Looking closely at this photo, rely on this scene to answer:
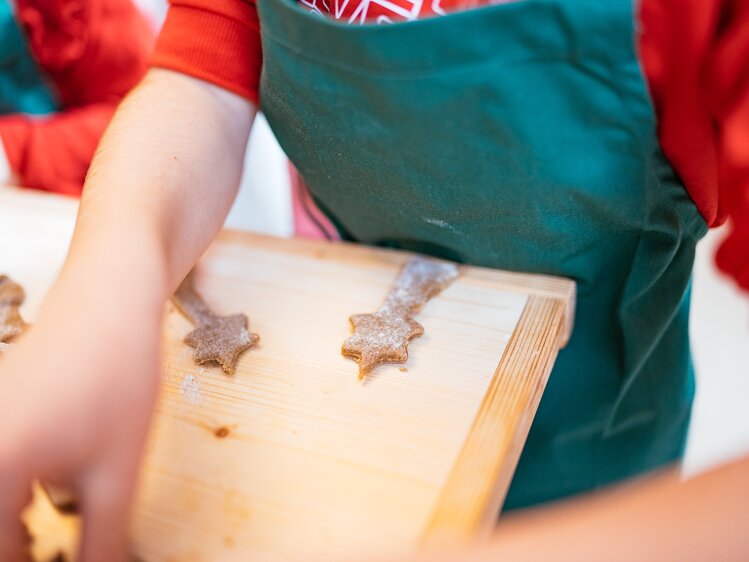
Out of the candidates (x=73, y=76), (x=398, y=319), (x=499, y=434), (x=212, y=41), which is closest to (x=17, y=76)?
(x=73, y=76)

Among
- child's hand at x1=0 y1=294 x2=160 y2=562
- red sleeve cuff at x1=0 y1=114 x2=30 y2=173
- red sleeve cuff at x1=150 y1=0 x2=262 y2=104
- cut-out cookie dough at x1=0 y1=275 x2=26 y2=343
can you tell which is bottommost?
red sleeve cuff at x1=0 y1=114 x2=30 y2=173

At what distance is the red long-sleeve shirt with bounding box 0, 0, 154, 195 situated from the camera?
102 centimetres

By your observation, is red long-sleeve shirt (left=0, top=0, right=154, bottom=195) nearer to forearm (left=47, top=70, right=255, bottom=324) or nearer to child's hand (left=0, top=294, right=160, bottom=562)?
forearm (left=47, top=70, right=255, bottom=324)

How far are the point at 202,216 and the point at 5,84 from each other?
0.76 m

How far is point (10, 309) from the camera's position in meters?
0.62

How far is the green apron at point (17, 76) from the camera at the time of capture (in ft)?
3.43

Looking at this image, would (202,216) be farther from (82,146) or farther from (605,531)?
(82,146)

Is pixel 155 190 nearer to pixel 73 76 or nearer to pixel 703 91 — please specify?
pixel 703 91

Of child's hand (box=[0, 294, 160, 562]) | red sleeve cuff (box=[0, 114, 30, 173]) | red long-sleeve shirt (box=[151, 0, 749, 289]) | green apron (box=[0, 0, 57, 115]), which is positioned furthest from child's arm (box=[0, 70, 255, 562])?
green apron (box=[0, 0, 57, 115])

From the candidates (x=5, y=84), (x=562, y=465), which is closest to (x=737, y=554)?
(x=562, y=465)

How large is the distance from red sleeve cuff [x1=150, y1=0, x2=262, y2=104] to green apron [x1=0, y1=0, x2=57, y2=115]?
0.57 metres

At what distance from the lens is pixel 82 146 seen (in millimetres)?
1068

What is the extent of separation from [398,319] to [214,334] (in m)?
0.17

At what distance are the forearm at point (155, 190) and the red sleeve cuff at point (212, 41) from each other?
0.01 m
